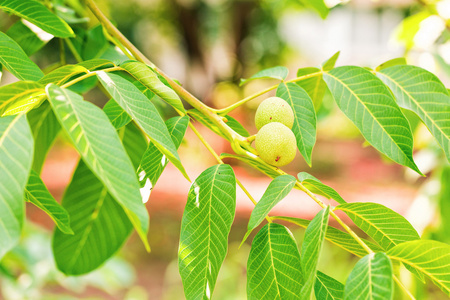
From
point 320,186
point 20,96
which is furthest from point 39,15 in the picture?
point 320,186

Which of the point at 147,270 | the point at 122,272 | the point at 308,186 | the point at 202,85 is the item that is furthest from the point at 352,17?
the point at 308,186

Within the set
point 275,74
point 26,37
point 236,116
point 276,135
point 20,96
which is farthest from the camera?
point 236,116

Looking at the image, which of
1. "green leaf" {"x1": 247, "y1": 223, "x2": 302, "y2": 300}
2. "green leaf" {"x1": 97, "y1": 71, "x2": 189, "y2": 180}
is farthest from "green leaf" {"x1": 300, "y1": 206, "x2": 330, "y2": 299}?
"green leaf" {"x1": 97, "y1": 71, "x2": 189, "y2": 180}

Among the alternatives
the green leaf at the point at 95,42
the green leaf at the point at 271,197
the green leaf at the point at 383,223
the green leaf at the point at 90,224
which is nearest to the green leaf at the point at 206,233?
the green leaf at the point at 271,197

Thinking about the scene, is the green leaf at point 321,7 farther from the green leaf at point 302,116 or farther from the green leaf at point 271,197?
the green leaf at point 271,197

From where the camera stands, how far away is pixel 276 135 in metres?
0.58

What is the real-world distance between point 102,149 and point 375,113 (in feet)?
1.30

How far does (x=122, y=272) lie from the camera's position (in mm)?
1776

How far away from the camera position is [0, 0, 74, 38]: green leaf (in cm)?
66

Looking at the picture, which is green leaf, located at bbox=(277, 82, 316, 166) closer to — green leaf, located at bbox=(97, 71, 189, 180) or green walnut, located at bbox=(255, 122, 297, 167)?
green walnut, located at bbox=(255, 122, 297, 167)

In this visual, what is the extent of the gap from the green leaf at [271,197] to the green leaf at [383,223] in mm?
71

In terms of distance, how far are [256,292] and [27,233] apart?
56.0 inches

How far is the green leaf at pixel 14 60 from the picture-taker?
562 mm

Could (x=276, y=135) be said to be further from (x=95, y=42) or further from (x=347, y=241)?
(x=95, y=42)
